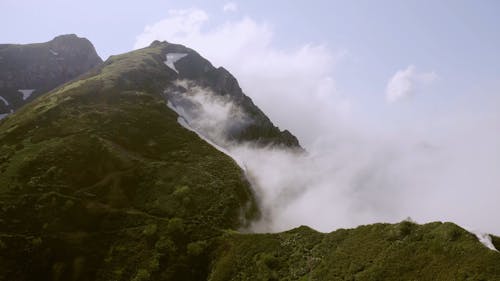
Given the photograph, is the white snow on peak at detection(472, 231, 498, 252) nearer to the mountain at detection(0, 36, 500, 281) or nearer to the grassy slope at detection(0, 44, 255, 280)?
the mountain at detection(0, 36, 500, 281)

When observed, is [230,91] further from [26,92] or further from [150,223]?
[26,92]

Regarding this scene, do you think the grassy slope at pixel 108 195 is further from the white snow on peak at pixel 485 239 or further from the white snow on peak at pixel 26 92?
the white snow on peak at pixel 26 92

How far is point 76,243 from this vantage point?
174 feet

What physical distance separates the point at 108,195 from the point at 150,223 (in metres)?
11.3

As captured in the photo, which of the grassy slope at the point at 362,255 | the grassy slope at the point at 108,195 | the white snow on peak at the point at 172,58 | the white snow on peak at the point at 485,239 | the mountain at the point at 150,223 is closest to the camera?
the grassy slope at the point at 362,255

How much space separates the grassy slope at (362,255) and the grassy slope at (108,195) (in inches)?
291

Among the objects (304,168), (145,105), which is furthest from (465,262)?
(304,168)

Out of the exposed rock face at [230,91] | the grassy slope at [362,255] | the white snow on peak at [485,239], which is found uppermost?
the exposed rock face at [230,91]

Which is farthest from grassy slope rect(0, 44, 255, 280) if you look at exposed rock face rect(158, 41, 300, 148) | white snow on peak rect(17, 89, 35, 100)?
white snow on peak rect(17, 89, 35, 100)

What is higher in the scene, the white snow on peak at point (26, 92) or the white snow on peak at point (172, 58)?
the white snow on peak at point (172, 58)

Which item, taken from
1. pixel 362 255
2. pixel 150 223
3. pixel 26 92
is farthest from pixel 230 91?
pixel 362 255

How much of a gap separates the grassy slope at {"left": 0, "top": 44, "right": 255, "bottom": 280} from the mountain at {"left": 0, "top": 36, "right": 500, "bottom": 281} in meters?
0.18

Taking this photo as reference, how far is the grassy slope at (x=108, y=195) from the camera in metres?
50.5

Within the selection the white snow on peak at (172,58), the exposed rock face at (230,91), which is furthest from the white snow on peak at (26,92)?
the white snow on peak at (172,58)
